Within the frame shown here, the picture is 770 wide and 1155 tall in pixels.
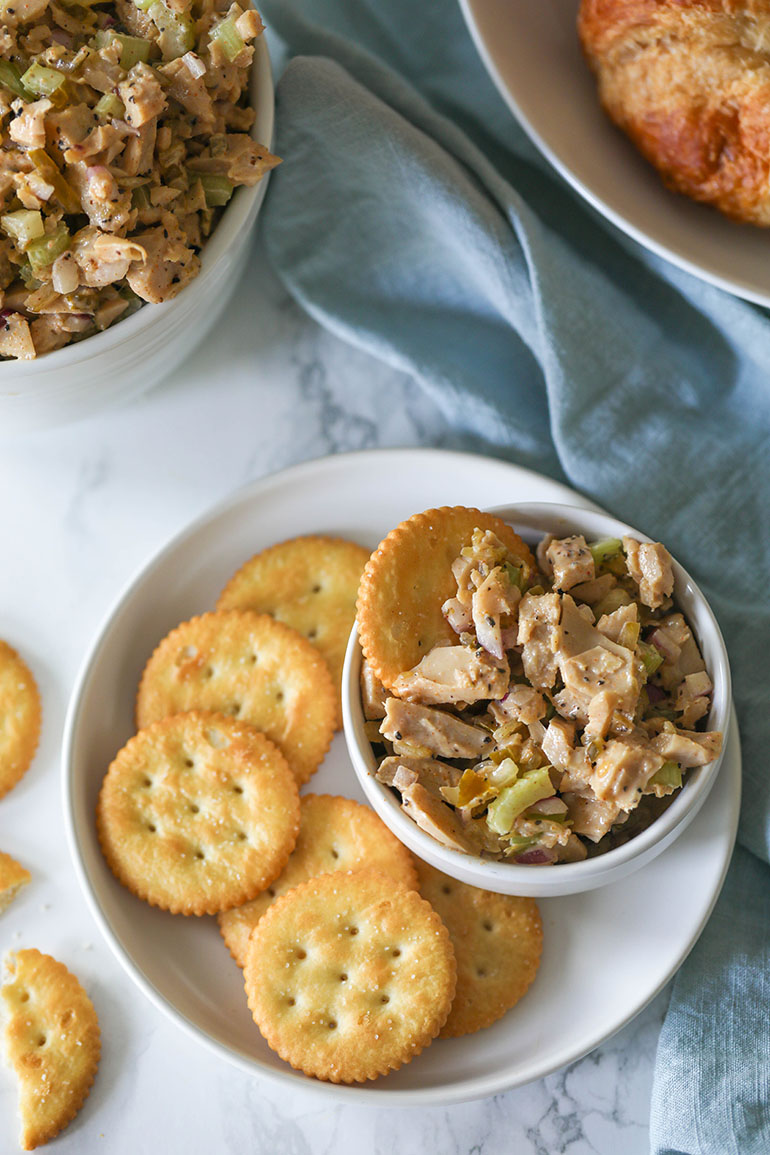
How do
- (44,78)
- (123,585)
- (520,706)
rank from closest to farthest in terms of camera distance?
(44,78) → (520,706) → (123,585)

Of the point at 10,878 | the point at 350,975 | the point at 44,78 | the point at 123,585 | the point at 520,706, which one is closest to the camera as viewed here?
the point at 44,78

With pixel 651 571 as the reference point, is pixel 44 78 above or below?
above

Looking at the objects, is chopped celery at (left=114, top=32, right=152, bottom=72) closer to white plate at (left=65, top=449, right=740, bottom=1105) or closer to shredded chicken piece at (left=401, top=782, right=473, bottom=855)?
white plate at (left=65, top=449, right=740, bottom=1105)

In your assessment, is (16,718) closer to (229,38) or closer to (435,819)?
(435,819)

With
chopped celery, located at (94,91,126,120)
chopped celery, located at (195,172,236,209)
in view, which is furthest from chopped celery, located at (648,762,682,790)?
chopped celery, located at (94,91,126,120)

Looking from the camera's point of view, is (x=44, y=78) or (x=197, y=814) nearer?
(x=44, y=78)

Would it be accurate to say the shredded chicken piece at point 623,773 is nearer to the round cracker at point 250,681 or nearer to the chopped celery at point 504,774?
the chopped celery at point 504,774

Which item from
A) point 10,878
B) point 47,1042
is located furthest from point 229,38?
point 47,1042

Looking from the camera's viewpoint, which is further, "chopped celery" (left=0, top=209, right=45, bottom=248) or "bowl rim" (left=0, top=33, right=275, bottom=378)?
"bowl rim" (left=0, top=33, right=275, bottom=378)
